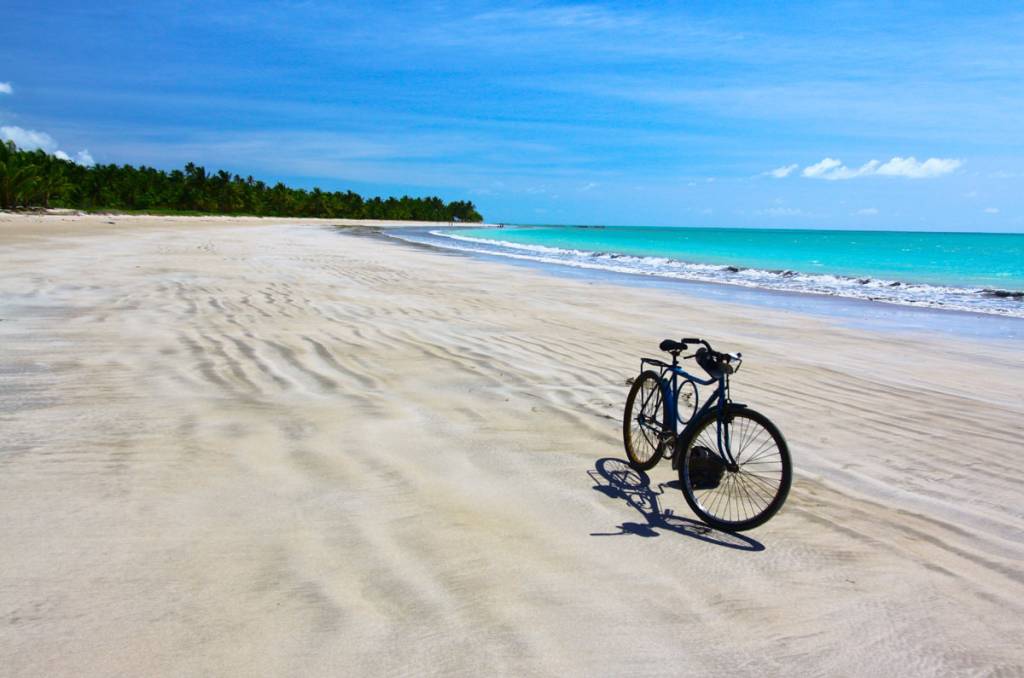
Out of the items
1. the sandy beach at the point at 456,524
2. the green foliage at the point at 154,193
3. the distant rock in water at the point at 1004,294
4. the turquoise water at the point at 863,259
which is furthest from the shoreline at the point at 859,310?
the green foliage at the point at 154,193

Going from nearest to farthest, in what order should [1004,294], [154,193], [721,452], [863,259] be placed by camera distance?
[721,452] → [1004,294] → [863,259] → [154,193]

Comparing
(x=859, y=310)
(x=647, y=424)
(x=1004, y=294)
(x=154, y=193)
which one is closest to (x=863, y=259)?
(x=1004, y=294)

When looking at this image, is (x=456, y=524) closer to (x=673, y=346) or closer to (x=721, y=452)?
(x=721, y=452)

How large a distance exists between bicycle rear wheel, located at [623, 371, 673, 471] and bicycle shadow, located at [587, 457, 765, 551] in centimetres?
12

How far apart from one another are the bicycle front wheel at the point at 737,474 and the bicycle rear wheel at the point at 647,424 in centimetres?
29

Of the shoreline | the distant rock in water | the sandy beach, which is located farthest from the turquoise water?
the sandy beach

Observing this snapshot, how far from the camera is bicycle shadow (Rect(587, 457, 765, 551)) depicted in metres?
3.87

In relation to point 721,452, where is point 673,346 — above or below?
above

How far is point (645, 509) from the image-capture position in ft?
14.0

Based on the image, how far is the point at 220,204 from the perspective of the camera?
11394 cm

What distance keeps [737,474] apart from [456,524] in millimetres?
1868

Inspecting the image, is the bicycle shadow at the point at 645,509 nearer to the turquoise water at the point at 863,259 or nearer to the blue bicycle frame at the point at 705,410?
the blue bicycle frame at the point at 705,410

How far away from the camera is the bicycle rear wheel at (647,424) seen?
461 centimetres

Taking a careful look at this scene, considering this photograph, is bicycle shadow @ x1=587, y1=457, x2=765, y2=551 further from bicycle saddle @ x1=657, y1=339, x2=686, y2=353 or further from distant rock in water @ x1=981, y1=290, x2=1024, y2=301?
distant rock in water @ x1=981, y1=290, x2=1024, y2=301
